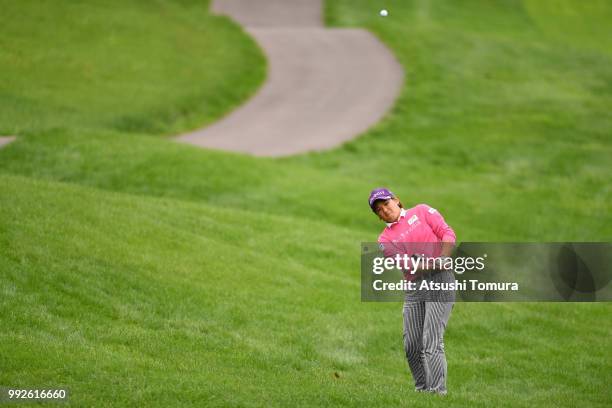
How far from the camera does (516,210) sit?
91.1ft

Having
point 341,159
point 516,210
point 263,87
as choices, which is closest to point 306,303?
point 516,210

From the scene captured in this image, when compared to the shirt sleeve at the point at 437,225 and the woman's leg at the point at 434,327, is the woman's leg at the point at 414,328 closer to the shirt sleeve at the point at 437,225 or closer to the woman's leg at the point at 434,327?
the woman's leg at the point at 434,327

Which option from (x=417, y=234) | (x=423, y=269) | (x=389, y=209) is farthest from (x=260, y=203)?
(x=423, y=269)

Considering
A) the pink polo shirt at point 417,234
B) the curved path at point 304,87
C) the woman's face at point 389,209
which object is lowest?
the curved path at point 304,87

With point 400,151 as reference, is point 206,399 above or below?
above

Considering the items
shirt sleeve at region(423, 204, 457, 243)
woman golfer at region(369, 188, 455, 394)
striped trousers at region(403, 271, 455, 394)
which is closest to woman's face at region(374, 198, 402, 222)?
woman golfer at region(369, 188, 455, 394)

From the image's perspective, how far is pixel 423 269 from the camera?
34.9ft

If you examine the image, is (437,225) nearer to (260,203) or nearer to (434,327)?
(434,327)

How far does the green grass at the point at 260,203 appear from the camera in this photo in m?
12.5

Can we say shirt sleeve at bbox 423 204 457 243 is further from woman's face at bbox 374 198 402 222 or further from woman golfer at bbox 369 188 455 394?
woman's face at bbox 374 198 402 222

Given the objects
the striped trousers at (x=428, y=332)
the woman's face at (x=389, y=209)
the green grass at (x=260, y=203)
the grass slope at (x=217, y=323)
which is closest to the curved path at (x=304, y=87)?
the green grass at (x=260, y=203)

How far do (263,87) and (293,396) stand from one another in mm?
30488

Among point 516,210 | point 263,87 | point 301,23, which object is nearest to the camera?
point 516,210

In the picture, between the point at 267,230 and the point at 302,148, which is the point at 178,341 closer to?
the point at 267,230
